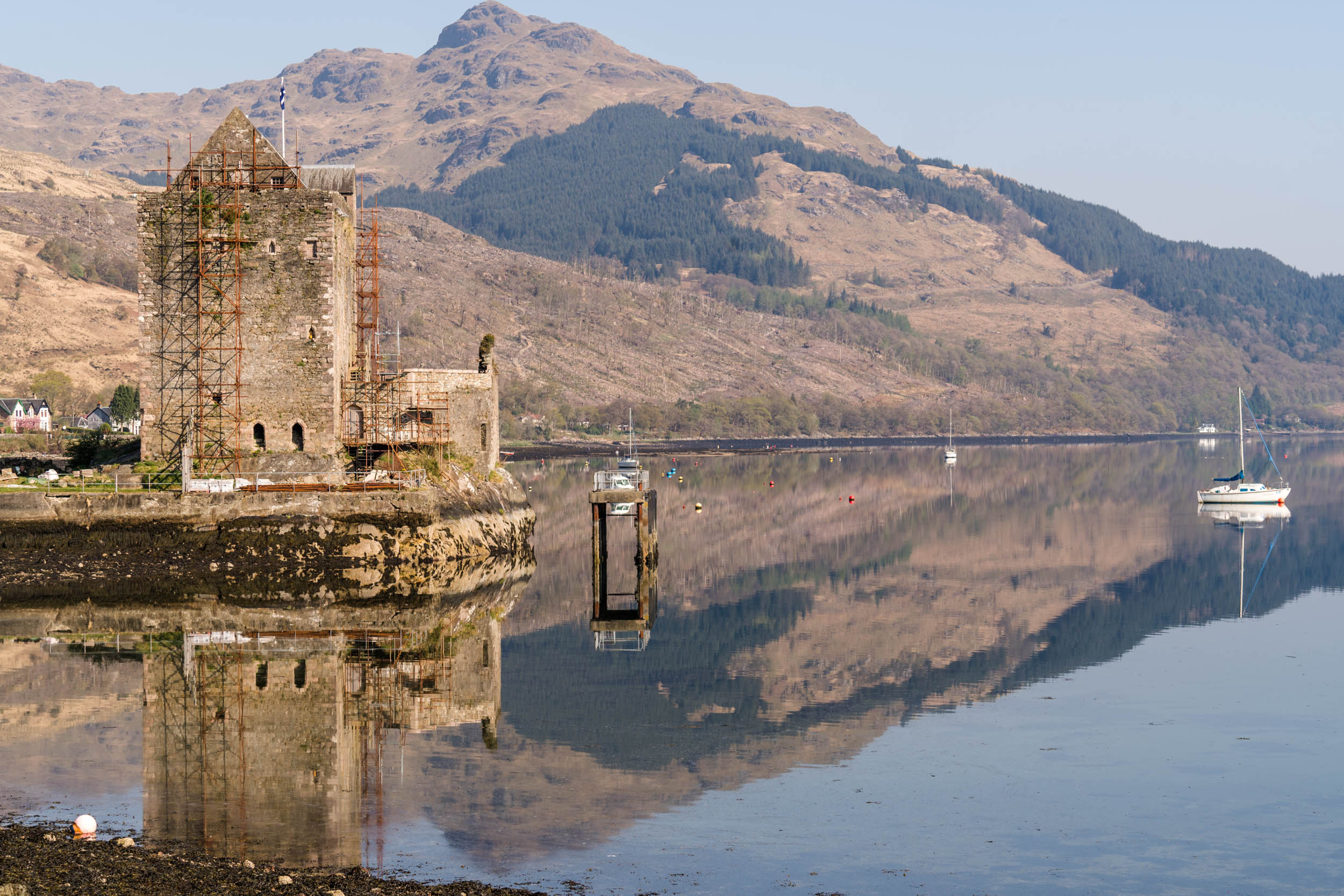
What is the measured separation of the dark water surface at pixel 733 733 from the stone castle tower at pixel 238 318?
29.4 ft

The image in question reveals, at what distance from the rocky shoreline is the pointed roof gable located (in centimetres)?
3509

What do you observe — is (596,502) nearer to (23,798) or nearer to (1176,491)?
(23,798)

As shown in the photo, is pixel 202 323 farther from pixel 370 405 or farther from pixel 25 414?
pixel 25 414

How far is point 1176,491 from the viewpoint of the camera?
4395 inches

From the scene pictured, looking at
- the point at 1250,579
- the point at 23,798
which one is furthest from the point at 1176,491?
the point at 23,798

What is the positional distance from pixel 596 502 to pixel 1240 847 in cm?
2835

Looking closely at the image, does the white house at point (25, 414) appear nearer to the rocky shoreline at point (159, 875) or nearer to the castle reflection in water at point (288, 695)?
the castle reflection in water at point (288, 695)

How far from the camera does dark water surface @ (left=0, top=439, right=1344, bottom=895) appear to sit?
2112 centimetres

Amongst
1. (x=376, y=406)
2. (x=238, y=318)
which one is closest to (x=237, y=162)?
(x=238, y=318)

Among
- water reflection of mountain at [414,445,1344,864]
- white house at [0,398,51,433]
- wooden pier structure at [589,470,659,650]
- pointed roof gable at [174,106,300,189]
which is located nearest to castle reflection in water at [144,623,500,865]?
water reflection of mountain at [414,445,1344,864]

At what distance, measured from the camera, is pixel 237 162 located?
5122 cm

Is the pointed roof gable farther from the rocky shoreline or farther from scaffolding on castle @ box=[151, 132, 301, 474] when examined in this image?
the rocky shoreline

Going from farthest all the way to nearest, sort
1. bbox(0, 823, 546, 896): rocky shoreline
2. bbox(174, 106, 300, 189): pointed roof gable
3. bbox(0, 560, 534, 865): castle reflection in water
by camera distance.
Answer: bbox(174, 106, 300, 189): pointed roof gable, bbox(0, 560, 534, 865): castle reflection in water, bbox(0, 823, 546, 896): rocky shoreline

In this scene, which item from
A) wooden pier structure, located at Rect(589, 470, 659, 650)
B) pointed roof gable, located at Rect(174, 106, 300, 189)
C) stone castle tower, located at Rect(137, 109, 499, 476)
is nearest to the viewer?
wooden pier structure, located at Rect(589, 470, 659, 650)
